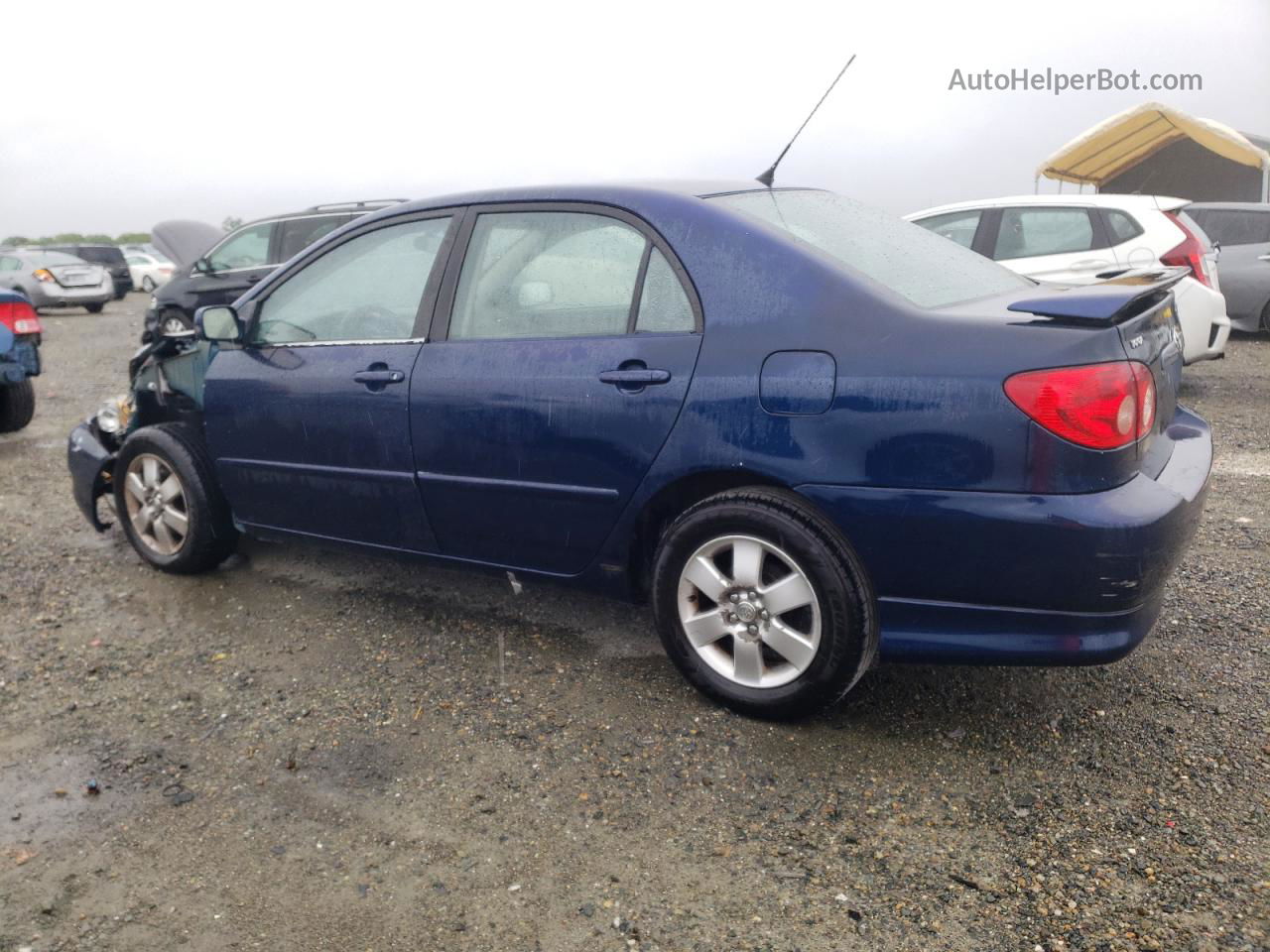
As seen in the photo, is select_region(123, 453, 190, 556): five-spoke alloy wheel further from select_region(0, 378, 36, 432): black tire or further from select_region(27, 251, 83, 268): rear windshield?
select_region(27, 251, 83, 268): rear windshield

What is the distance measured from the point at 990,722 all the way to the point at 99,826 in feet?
7.92

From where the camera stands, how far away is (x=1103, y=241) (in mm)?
8570

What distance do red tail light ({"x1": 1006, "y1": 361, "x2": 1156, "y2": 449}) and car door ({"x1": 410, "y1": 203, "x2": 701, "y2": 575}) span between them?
0.93 m

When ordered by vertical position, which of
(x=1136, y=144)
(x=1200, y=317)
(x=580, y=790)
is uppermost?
(x=1136, y=144)

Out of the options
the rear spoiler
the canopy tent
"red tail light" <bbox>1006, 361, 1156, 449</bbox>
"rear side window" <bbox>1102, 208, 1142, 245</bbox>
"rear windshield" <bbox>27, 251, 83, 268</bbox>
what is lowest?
"red tail light" <bbox>1006, 361, 1156, 449</bbox>

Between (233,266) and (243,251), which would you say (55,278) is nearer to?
(233,266)

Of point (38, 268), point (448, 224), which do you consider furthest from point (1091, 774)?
point (38, 268)

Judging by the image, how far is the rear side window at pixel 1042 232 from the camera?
869 cm

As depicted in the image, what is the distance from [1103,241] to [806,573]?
6.80 metres

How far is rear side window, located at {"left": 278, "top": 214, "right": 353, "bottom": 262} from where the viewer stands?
12.3 m

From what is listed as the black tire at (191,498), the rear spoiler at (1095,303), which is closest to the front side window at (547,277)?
the rear spoiler at (1095,303)

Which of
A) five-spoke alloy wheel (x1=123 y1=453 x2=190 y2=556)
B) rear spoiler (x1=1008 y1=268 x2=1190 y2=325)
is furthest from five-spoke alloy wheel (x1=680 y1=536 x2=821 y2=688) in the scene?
five-spoke alloy wheel (x1=123 y1=453 x2=190 y2=556)

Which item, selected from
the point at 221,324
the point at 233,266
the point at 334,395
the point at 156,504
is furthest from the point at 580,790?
the point at 233,266

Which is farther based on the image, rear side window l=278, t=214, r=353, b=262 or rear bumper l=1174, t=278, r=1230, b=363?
rear side window l=278, t=214, r=353, b=262
